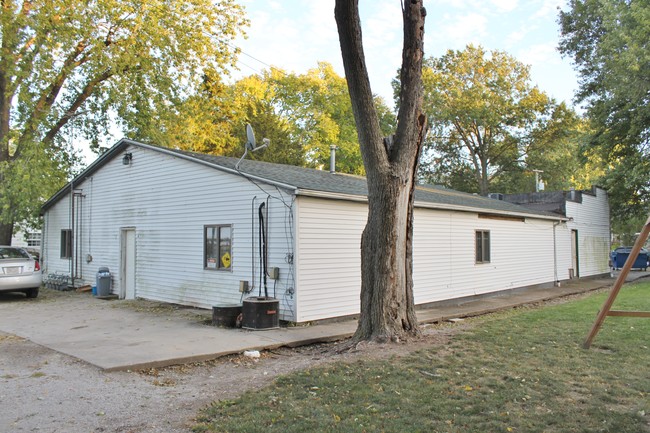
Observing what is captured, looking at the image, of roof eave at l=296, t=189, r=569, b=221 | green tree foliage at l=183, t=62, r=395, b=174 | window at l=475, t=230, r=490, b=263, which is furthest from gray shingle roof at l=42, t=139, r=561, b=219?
green tree foliage at l=183, t=62, r=395, b=174

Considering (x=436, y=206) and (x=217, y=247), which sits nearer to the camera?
(x=217, y=247)

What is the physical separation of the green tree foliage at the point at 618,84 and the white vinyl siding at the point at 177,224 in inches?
609

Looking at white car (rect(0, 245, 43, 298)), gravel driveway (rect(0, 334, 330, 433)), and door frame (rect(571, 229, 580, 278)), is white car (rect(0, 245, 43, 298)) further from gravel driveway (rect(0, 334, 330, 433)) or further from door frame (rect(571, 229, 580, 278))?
door frame (rect(571, 229, 580, 278))

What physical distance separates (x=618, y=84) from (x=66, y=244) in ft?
72.1

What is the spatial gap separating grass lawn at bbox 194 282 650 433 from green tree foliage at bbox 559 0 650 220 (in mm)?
14852

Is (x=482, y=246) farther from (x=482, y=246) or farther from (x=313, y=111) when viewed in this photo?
(x=313, y=111)

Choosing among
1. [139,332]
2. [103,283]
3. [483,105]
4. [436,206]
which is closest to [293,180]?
[436,206]

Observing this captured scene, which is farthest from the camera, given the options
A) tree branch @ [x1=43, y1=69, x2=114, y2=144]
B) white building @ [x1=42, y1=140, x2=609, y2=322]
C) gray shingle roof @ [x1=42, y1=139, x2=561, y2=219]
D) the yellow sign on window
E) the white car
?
tree branch @ [x1=43, y1=69, x2=114, y2=144]

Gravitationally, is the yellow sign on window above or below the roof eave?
below

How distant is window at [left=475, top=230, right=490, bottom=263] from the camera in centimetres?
1577

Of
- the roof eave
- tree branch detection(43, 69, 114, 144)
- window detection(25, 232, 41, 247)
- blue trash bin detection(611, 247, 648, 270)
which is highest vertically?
tree branch detection(43, 69, 114, 144)

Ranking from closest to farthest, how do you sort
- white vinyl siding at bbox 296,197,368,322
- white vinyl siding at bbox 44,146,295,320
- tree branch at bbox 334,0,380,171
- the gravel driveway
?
the gravel driveway → tree branch at bbox 334,0,380,171 → white vinyl siding at bbox 296,197,368,322 → white vinyl siding at bbox 44,146,295,320

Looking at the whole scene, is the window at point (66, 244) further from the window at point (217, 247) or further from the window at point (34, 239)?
the window at point (34, 239)

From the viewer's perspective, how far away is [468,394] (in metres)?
5.54
